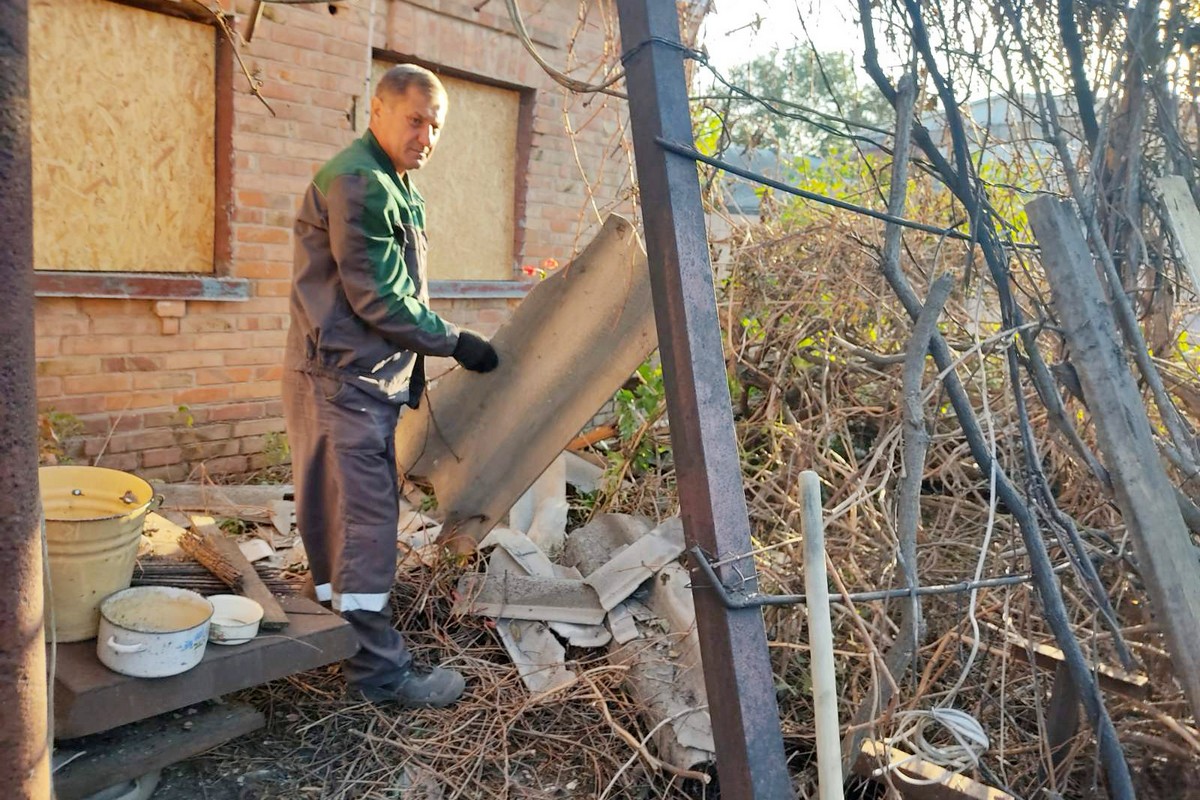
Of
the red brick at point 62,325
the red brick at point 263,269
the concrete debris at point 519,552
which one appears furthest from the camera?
the red brick at point 263,269

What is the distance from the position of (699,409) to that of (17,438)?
139 centimetres

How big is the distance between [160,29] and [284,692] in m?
3.54

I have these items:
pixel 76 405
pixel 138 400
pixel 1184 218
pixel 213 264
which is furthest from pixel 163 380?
pixel 1184 218

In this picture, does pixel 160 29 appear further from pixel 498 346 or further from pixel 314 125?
pixel 498 346

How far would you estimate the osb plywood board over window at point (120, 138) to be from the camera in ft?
14.6

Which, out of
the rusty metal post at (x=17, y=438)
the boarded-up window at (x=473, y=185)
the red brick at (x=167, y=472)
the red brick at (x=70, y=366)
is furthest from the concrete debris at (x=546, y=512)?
the rusty metal post at (x=17, y=438)

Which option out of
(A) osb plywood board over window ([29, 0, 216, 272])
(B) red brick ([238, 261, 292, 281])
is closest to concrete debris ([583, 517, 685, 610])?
(B) red brick ([238, 261, 292, 281])

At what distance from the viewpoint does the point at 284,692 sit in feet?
11.3

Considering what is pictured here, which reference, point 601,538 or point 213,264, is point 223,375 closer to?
point 213,264

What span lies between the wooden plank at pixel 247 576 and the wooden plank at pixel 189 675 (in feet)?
0.20

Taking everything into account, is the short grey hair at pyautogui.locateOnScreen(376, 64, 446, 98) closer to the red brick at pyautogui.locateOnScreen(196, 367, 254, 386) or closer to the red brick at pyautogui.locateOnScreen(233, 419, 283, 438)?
the red brick at pyautogui.locateOnScreen(196, 367, 254, 386)

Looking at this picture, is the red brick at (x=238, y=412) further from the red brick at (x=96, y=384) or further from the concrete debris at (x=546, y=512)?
the concrete debris at (x=546, y=512)

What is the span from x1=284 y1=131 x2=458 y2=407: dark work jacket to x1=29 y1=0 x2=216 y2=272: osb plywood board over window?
1958mm

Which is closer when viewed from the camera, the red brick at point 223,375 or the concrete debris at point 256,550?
the concrete debris at point 256,550
